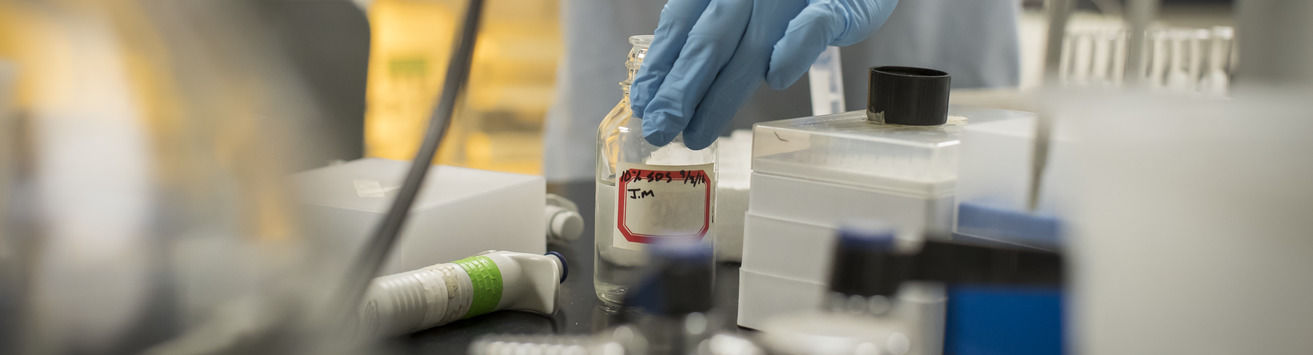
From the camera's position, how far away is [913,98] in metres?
0.63

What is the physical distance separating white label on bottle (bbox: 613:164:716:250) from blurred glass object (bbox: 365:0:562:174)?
87.5 inches

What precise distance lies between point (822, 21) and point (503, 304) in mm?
338

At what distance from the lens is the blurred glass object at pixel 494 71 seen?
10.2 feet

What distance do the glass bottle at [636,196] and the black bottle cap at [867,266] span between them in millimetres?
285

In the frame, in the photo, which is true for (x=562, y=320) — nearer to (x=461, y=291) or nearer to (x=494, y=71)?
(x=461, y=291)

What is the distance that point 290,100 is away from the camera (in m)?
0.35

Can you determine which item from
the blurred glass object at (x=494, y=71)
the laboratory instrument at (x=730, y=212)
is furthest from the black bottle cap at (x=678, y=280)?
the blurred glass object at (x=494, y=71)

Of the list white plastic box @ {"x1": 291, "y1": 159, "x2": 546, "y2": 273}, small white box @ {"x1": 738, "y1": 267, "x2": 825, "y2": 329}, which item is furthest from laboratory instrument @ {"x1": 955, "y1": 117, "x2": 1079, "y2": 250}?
white plastic box @ {"x1": 291, "y1": 159, "x2": 546, "y2": 273}

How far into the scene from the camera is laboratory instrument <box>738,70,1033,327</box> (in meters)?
0.58

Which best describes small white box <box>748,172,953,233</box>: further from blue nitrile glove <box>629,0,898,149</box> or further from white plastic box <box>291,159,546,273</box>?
white plastic box <box>291,159,546,273</box>

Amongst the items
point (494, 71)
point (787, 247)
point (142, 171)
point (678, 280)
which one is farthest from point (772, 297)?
point (494, 71)

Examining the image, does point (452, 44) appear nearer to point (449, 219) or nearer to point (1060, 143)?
point (1060, 143)

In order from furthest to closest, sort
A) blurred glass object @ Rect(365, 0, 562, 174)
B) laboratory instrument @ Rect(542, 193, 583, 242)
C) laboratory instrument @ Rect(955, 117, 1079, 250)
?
blurred glass object @ Rect(365, 0, 562, 174) < laboratory instrument @ Rect(542, 193, 583, 242) < laboratory instrument @ Rect(955, 117, 1079, 250)

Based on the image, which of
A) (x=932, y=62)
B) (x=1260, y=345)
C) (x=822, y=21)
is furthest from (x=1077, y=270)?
(x=932, y=62)
